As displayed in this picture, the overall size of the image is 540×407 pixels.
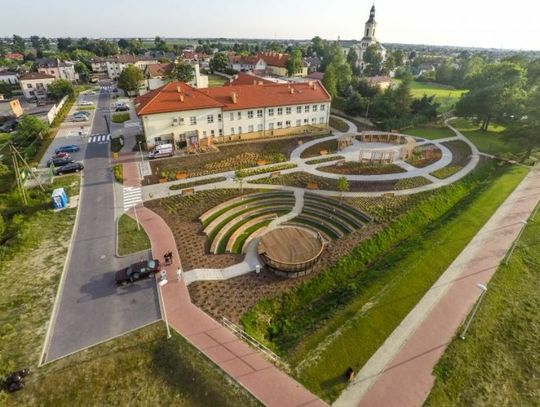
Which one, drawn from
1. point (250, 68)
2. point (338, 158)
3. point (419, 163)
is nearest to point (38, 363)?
point (338, 158)

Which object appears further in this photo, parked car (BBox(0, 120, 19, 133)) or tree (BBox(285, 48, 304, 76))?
tree (BBox(285, 48, 304, 76))

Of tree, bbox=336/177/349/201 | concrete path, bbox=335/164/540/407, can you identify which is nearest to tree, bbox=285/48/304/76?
tree, bbox=336/177/349/201

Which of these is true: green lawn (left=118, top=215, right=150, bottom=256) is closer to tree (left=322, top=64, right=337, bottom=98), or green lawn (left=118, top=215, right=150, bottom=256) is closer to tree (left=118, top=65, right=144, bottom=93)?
tree (left=322, top=64, right=337, bottom=98)

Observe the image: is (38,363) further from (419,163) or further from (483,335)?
(419,163)

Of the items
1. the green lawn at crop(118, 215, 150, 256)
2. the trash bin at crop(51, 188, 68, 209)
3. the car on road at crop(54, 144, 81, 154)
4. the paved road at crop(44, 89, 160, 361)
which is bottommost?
the paved road at crop(44, 89, 160, 361)

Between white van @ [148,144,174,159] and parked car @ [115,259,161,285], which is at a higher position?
white van @ [148,144,174,159]

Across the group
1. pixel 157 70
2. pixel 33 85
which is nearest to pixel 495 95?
pixel 157 70

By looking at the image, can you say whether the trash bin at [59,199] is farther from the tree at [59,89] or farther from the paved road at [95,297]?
the tree at [59,89]

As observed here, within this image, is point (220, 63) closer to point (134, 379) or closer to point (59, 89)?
point (59, 89)

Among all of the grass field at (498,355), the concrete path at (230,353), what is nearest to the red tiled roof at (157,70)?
the concrete path at (230,353)
